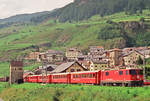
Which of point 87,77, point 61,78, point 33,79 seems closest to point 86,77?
point 87,77

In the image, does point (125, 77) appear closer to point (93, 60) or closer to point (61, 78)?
point (61, 78)

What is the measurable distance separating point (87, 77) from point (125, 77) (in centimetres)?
1165

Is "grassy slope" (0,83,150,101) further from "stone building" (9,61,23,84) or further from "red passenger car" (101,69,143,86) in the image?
"stone building" (9,61,23,84)

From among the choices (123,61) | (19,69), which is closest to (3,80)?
(19,69)

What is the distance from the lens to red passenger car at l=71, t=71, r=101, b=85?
50.9 metres

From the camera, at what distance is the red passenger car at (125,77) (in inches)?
1661

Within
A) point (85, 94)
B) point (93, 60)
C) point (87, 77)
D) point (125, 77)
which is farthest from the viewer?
point (93, 60)

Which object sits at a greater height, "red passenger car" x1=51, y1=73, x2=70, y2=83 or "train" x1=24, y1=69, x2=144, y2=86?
"train" x1=24, y1=69, x2=144, y2=86

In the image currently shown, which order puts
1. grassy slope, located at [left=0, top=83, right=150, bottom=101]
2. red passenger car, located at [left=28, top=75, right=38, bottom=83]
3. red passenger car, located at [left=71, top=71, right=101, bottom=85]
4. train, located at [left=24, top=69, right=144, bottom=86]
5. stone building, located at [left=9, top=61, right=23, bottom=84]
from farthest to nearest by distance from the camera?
stone building, located at [left=9, top=61, right=23, bottom=84], red passenger car, located at [left=28, top=75, right=38, bottom=83], red passenger car, located at [left=71, top=71, right=101, bottom=85], train, located at [left=24, top=69, right=144, bottom=86], grassy slope, located at [left=0, top=83, right=150, bottom=101]

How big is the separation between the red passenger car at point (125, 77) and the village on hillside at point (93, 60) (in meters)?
15.1

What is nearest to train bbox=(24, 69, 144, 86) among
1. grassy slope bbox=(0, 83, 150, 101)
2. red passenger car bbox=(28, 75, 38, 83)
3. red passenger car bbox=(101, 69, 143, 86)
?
red passenger car bbox=(101, 69, 143, 86)

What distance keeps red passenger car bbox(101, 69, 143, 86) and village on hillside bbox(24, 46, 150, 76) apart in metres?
15.1

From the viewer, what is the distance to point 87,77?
175 feet

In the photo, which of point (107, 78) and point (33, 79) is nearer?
point (107, 78)
